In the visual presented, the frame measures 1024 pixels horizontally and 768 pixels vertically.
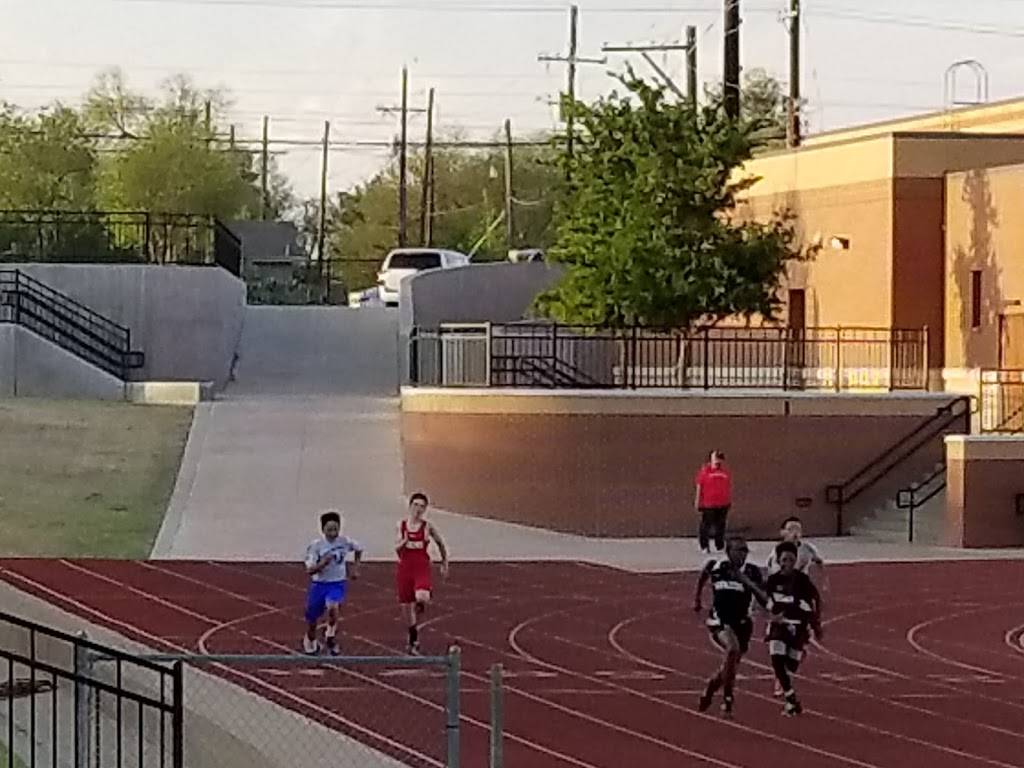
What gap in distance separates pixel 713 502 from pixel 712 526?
1.44ft

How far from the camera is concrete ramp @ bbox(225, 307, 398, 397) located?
160ft

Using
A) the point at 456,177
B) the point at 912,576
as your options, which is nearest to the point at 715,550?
the point at 912,576

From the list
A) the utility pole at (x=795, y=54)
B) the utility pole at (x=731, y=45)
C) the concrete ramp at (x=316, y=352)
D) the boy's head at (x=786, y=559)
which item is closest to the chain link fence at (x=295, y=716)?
the boy's head at (x=786, y=559)

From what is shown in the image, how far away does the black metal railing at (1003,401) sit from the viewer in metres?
38.1

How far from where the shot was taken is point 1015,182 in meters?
40.3

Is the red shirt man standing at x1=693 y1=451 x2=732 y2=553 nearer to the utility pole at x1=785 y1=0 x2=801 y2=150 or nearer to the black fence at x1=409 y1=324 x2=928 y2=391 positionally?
the black fence at x1=409 y1=324 x2=928 y2=391

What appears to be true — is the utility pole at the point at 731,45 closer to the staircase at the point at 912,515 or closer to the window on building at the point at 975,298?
the window on building at the point at 975,298

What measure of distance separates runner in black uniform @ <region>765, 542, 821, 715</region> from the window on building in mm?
25601

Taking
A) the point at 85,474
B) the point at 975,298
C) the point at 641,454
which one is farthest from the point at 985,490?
the point at 85,474

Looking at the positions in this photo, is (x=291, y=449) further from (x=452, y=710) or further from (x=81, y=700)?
(x=81, y=700)

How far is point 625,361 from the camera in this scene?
37.0m

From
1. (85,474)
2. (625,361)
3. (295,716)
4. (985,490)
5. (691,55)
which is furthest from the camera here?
(691,55)

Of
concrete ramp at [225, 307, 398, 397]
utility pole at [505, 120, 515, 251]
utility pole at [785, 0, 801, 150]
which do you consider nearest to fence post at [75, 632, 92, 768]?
concrete ramp at [225, 307, 398, 397]

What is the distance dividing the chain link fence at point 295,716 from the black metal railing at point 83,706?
0.12ft
